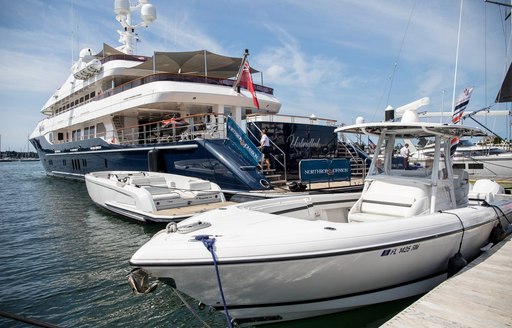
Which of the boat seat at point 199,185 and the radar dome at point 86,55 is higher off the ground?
the radar dome at point 86,55

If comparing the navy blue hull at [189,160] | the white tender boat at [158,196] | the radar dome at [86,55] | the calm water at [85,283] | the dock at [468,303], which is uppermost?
the radar dome at [86,55]

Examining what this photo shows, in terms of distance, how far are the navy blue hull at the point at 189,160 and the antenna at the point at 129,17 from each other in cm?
1029

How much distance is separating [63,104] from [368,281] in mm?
30118

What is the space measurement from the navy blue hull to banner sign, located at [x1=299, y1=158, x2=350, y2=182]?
1313 mm

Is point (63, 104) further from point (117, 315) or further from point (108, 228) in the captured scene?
point (117, 315)

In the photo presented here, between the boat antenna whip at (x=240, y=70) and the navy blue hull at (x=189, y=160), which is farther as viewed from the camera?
the boat antenna whip at (x=240, y=70)

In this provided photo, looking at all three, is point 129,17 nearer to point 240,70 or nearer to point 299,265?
point 240,70

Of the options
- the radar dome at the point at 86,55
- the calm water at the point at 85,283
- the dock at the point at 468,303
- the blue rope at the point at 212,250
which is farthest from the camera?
the radar dome at the point at 86,55

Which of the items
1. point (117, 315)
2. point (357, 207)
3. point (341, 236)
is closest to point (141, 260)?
point (117, 315)

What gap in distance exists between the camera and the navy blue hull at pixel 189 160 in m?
10.2

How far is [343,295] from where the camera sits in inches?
152

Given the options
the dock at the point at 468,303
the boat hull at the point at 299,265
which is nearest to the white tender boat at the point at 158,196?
the boat hull at the point at 299,265

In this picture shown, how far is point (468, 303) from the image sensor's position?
11.4ft

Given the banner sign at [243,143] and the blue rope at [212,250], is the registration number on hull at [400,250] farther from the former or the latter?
the banner sign at [243,143]
